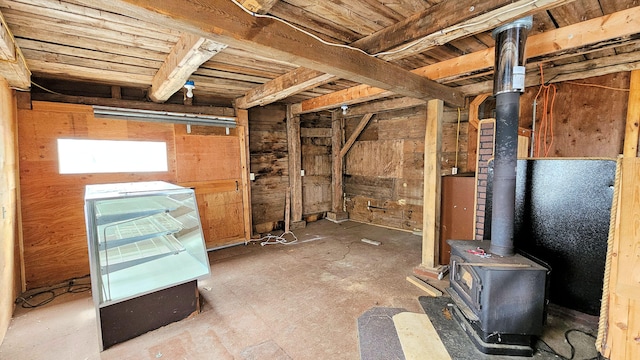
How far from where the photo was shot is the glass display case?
203 centimetres

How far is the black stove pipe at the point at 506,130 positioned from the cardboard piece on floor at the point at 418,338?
2.76 feet

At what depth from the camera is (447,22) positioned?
1.75m

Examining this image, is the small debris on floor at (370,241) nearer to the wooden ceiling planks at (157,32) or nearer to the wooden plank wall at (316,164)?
the wooden plank wall at (316,164)

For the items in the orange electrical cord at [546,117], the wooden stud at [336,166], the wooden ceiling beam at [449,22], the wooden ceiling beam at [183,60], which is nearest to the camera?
the wooden ceiling beam at [449,22]

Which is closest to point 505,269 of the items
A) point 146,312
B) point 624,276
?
point 624,276

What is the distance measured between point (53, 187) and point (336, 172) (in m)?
4.47

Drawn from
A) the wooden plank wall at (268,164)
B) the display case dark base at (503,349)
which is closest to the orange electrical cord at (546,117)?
the display case dark base at (503,349)

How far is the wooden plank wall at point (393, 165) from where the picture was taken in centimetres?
455

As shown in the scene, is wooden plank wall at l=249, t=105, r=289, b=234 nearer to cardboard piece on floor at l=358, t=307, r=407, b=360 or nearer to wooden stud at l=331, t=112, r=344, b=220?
wooden stud at l=331, t=112, r=344, b=220

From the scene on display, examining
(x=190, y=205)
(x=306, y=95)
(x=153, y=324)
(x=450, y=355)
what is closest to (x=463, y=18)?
(x=450, y=355)

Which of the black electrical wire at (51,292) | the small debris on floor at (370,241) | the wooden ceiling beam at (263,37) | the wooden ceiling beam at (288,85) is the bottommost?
the black electrical wire at (51,292)

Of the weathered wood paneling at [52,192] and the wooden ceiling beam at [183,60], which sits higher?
the wooden ceiling beam at [183,60]

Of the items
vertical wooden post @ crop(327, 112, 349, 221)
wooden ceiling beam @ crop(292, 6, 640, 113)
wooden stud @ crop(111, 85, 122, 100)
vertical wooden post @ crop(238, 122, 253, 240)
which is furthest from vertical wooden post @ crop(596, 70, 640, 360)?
wooden stud @ crop(111, 85, 122, 100)

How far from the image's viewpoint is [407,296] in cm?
280
